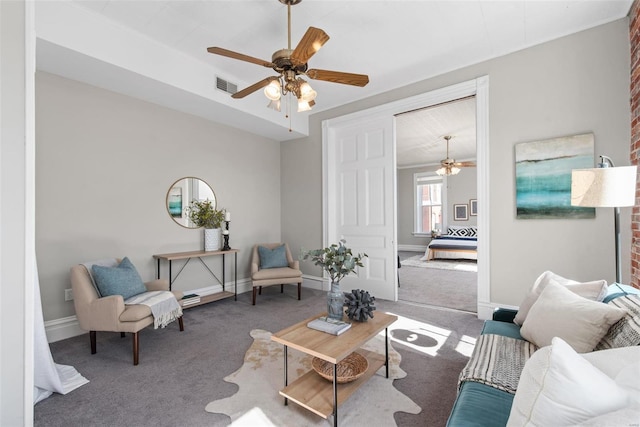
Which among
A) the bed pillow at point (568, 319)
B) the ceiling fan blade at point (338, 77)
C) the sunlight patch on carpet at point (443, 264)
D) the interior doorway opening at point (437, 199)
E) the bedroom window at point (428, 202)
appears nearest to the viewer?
the bed pillow at point (568, 319)

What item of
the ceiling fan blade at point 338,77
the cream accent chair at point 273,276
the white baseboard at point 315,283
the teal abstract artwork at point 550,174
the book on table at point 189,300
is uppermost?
the ceiling fan blade at point 338,77

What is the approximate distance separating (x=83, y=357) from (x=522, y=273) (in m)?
4.38

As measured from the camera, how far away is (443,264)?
7242 mm

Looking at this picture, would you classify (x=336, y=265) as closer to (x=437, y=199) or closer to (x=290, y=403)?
(x=290, y=403)

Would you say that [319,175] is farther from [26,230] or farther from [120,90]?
[26,230]

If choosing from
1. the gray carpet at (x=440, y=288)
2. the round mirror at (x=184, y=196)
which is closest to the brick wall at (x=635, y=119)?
the gray carpet at (x=440, y=288)

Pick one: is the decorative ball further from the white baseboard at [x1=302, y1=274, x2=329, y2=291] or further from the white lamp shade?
the white baseboard at [x1=302, y1=274, x2=329, y2=291]

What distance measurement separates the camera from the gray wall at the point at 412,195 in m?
8.91

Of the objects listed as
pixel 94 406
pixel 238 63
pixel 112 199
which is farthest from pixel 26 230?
pixel 238 63

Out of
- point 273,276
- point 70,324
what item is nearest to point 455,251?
point 273,276

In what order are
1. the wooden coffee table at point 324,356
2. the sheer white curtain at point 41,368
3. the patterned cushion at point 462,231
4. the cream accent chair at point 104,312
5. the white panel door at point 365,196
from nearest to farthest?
the wooden coffee table at point 324,356 → the sheer white curtain at point 41,368 → the cream accent chair at point 104,312 → the white panel door at point 365,196 → the patterned cushion at point 462,231

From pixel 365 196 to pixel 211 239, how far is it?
2.37 m

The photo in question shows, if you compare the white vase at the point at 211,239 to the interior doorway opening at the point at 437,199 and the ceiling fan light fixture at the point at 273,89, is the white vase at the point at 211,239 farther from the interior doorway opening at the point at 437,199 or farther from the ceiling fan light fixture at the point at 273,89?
the interior doorway opening at the point at 437,199

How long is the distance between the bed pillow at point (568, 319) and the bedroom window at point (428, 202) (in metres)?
8.00
